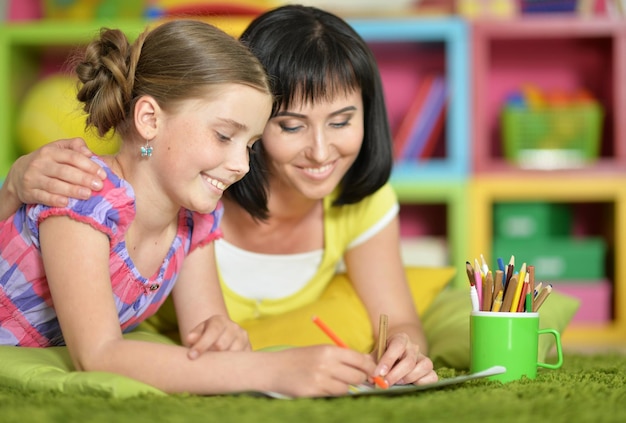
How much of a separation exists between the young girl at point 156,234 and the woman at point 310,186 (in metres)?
0.07

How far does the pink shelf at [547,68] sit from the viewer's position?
2.65 metres

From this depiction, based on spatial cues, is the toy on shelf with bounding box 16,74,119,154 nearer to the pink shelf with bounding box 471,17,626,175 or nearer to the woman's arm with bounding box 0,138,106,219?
the pink shelf with bounding box 471,17,626,175

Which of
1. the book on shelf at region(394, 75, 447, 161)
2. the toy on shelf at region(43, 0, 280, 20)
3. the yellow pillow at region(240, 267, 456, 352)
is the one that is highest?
the toy on shelf at region(43, 0, 280, 20)

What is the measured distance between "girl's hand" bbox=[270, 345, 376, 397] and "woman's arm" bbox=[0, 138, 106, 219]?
35cm

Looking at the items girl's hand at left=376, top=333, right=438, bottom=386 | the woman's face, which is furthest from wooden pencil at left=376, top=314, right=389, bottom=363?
the woman's face

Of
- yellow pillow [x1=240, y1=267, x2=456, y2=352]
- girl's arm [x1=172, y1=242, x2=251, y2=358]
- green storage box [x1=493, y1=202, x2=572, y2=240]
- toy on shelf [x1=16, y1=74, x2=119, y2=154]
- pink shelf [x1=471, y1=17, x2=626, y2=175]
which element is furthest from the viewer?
green storage box [x1=493, y1=202, x2=572, y2=240]

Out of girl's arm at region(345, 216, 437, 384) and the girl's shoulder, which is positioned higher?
the girl's shoulder

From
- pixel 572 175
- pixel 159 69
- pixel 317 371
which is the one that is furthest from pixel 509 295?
pixel 572 175

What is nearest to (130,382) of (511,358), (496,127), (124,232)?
(124,232)

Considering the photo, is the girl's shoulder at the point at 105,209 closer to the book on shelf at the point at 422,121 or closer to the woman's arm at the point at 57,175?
the woman's arm at the point at 57,175

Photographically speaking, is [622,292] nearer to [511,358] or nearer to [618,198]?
[618,198]

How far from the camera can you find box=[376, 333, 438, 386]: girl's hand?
1132mm

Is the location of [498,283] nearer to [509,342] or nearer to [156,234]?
[509,342]

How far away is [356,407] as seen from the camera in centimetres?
94
